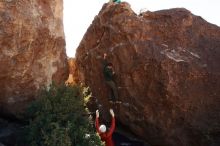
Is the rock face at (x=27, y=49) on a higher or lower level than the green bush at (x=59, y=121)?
higher

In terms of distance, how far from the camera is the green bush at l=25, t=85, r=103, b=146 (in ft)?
39.3

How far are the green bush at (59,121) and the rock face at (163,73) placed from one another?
2.99 meters

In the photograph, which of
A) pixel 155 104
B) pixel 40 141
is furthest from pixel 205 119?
pixel 40 141

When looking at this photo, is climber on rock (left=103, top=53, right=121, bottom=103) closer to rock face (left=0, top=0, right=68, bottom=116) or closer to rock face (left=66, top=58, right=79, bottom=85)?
rock face (left=66, top=58, right=79, bottom=85)

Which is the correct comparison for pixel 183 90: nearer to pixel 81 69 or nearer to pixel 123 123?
pixel 123 123

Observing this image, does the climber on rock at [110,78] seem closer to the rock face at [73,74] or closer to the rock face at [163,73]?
the rock face at [163,73]

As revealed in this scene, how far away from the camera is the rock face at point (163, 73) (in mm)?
15148

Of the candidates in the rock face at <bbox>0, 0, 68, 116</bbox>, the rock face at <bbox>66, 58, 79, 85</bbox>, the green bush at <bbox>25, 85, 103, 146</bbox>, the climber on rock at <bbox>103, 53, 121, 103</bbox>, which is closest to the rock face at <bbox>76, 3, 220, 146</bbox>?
the climber on rock at <bbox>103, 53, 121, 103</bbox>

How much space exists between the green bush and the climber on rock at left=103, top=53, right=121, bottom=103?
2.99 meters

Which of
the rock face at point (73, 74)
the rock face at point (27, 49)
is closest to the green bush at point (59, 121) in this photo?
the rock face at point (27, 49)

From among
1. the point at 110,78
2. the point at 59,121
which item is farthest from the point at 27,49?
the point at 110,78

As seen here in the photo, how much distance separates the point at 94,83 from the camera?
1662 centimetres

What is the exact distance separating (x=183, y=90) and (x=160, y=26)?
2.47 metres

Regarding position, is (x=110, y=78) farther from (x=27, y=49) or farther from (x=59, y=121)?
(x=59, y=121)
